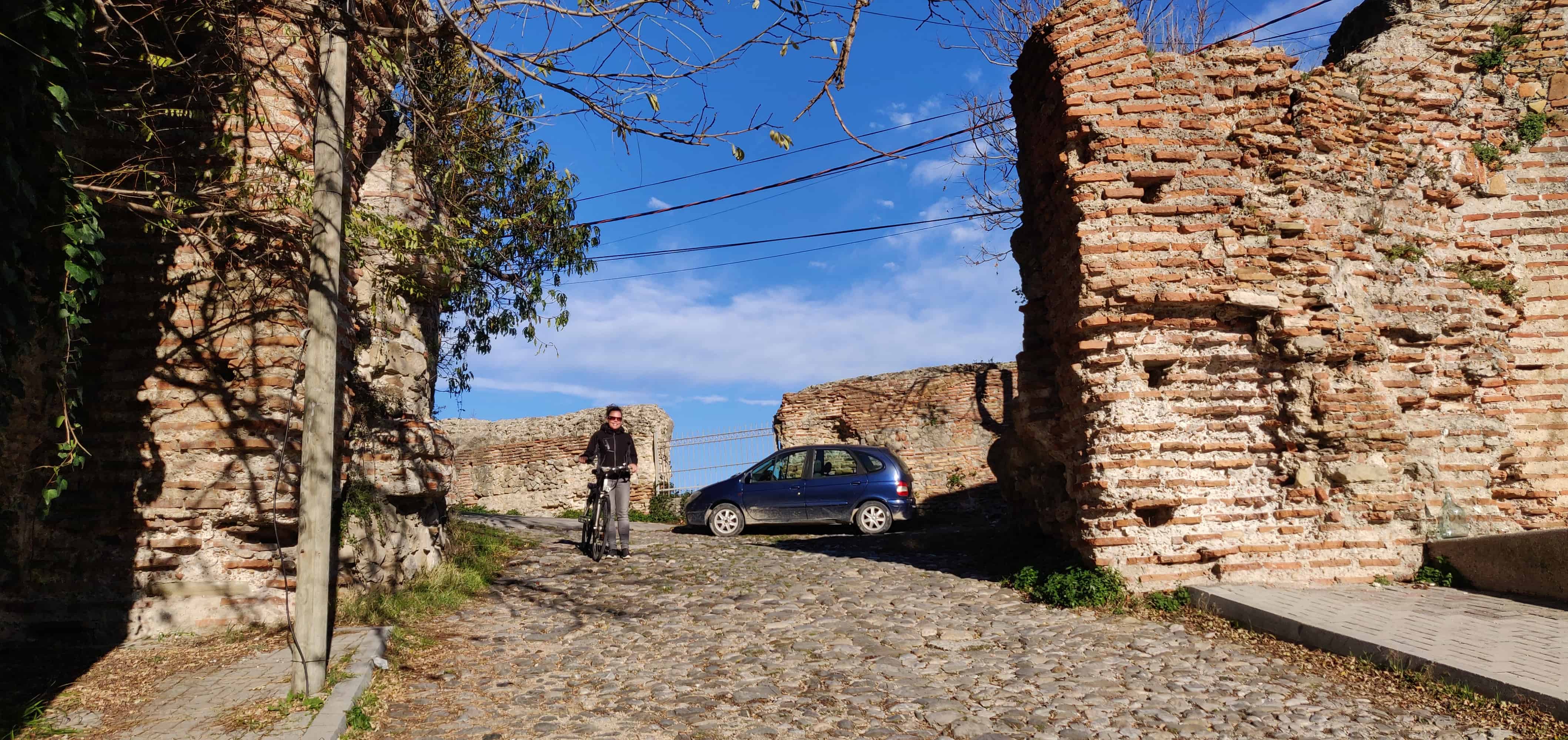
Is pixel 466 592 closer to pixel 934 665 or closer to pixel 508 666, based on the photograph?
pixel 508 666

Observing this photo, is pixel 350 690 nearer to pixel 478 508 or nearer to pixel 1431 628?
pixel 1431 628

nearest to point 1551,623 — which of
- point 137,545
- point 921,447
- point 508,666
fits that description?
point 508,666

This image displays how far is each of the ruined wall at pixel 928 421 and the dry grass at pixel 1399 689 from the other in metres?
11.6

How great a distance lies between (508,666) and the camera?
5.47 meters

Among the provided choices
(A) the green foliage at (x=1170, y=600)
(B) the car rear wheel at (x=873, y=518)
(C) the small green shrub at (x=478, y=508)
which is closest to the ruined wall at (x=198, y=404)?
(A) the green foliage at (x=1170, y=600)

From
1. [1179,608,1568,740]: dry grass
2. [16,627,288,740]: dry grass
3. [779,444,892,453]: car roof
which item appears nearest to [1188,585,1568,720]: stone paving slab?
[1179,608,1568,740]: dry grass

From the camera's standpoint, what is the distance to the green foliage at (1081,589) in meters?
6.39

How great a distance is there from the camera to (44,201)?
463 centimetres

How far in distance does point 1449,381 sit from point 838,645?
564 cm

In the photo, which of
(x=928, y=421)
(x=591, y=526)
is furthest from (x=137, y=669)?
(x=928, y=421)

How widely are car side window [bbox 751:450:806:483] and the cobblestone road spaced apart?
565cm

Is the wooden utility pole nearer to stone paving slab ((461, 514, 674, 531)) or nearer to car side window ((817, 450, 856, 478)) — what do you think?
stone paving slab ((461, 514, 674, 531))

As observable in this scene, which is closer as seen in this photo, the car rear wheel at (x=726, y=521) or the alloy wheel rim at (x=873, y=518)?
the alloy wheel rim at (x=873, y=518)

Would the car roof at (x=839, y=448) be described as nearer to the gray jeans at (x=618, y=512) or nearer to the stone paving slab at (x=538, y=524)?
the stone paving slab at (x=538, y=524)
